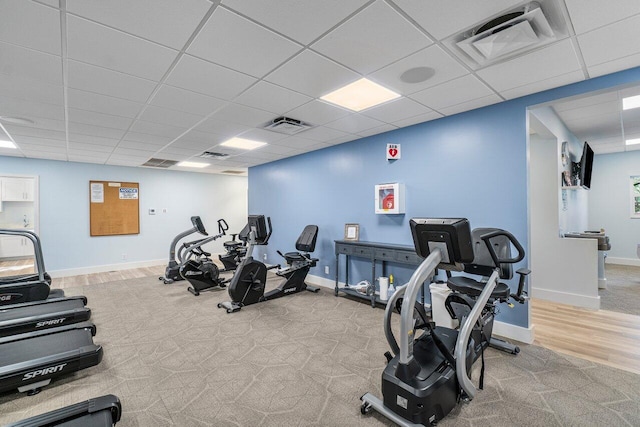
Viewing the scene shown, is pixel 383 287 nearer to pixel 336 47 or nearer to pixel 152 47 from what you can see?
pixel 336 47

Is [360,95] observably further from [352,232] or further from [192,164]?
[192,164]

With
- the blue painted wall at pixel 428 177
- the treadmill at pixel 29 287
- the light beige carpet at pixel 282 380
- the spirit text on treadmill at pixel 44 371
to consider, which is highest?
the blue painted wall at pixel 428 177

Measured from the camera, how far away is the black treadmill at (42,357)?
2170 mm

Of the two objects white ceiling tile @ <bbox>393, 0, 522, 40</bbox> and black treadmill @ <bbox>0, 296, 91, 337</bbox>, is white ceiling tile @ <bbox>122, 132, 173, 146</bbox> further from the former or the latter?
white ceiling tile @ <bbox>393, 0, 522, 40</bbox>

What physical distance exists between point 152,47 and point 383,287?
3.80m

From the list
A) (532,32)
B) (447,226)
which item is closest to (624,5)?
(532,32)

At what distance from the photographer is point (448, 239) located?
6.04 feet

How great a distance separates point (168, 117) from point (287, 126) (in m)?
1.52

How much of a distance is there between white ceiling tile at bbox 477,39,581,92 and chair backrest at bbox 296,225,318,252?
131 inches

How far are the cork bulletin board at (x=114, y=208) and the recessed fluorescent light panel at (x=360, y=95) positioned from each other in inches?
258

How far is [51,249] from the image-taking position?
6.25 meters

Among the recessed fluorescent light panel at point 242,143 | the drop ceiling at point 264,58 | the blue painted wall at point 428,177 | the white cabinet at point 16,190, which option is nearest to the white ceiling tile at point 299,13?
the drop ceiling at point 264,58

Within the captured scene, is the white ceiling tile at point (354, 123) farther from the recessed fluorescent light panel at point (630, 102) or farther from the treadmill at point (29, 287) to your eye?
A: the treadmill at point (29, 287)

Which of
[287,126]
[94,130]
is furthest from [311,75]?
[94,130]
